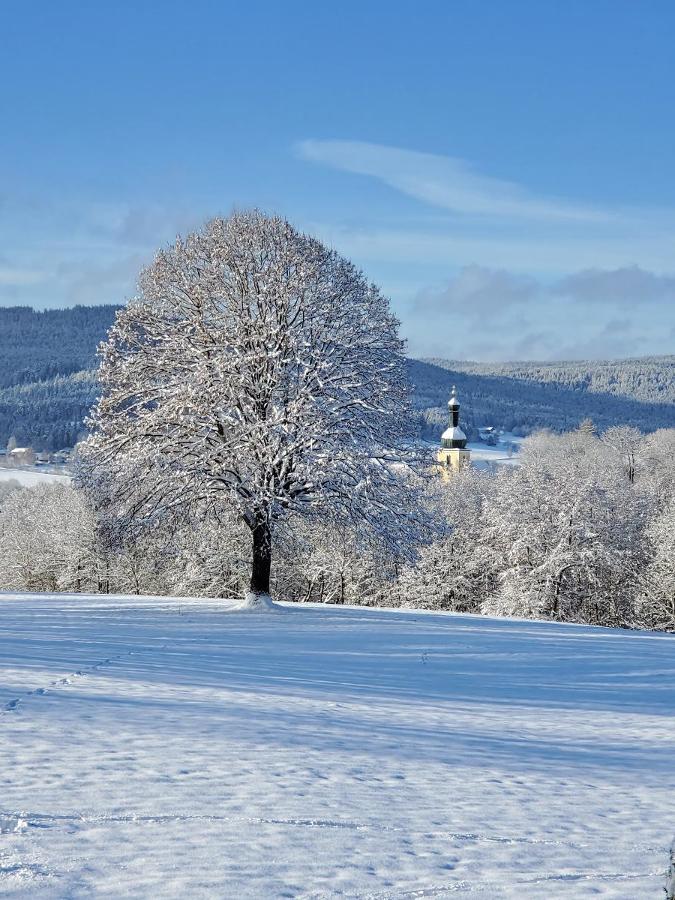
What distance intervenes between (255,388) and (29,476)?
387ft

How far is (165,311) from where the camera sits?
22969 mm

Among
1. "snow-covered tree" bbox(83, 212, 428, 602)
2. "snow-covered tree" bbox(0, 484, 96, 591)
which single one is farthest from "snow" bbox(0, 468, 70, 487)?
"snow-covered tree" bbox(83, 212, 428, 602)

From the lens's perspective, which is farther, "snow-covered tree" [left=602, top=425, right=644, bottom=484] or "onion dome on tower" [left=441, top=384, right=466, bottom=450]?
"snow-covered tree" [left=602, top=425, right=644, bottom=484]

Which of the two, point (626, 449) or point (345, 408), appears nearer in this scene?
point (345, 408)

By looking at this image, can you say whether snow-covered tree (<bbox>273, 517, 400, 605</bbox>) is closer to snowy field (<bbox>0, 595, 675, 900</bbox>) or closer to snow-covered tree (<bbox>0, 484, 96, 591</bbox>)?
snow-covered tree (<bbox>0, 484, 96, 591</bbox>)

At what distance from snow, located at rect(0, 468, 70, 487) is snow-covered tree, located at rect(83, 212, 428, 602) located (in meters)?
101

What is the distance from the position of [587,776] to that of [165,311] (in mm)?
17003

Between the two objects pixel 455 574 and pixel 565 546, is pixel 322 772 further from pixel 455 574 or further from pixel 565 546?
pixel 455 574

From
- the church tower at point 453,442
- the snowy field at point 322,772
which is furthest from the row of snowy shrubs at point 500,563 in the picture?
the snowy field at point 322,772

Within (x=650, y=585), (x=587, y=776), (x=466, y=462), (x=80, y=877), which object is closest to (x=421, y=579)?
(x=650, y=585)

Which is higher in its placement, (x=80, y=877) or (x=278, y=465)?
(x=278, y=465)

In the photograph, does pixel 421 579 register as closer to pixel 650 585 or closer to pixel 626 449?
pixel 650 585

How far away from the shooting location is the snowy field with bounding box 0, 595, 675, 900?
6027mm

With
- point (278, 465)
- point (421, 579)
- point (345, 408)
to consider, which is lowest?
point (421, 579)
